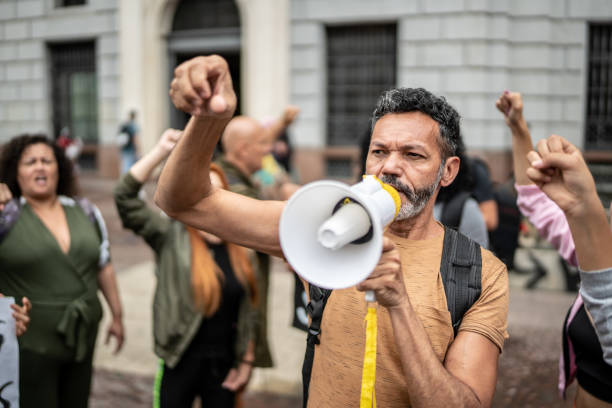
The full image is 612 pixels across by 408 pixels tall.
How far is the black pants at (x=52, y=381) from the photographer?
2846 millimetres

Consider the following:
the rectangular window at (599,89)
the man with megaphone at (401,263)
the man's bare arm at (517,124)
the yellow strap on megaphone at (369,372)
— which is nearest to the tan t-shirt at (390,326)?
the man with megaphone at (401,263)

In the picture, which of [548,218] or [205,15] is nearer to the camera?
[548,218]

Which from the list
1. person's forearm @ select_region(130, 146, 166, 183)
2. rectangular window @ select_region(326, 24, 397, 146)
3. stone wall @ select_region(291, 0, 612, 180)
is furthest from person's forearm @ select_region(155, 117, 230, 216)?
rectangular window @ select_region(326, 24, 397, 146)

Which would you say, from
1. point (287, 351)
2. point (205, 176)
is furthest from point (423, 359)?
point (287, 351)

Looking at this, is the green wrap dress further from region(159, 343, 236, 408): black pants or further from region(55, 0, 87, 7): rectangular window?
region(55, 0, 87, 7): rectangular window

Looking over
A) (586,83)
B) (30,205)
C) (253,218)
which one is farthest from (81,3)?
(253,218)

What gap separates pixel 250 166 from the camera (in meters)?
3.89

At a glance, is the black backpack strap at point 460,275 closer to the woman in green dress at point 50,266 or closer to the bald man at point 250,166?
the bald man at point 250,166

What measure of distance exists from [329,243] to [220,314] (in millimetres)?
2131

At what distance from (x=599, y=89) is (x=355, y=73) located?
532 cm

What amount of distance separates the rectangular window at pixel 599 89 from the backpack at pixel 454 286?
12.0 meters

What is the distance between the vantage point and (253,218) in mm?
1808

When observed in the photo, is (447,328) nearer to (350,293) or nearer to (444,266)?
(444,266)

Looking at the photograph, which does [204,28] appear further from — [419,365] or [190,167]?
[419,365]
